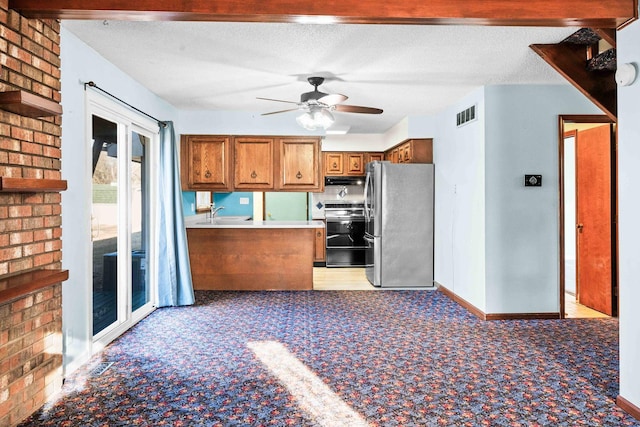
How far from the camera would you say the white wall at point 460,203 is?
4660 mm

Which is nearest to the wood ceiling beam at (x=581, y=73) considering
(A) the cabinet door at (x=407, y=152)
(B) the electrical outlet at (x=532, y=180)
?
(B) the electrical outlet at (x=532, y=180)

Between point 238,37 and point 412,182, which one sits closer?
point 238,37

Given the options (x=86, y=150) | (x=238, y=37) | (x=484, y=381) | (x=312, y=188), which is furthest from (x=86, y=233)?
(x=312, y=188)

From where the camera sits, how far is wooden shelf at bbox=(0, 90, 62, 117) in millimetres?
2156

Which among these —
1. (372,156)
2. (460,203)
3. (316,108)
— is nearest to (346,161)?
(372,156)

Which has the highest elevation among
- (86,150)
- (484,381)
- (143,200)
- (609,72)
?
(609,72)

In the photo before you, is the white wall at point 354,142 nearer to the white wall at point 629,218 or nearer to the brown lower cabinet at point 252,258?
the brown lower cabinet at point 252,258

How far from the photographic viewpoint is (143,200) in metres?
4.81

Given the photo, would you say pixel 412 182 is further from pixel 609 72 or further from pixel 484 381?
pixel 484 381

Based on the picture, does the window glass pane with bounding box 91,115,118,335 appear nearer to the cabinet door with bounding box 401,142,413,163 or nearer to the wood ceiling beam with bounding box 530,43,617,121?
the wood ceiling beam with bounding box 530,43,617,121

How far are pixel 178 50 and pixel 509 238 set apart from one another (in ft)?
11.2

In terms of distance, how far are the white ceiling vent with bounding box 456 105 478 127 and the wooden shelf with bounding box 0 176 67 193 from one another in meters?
3.80

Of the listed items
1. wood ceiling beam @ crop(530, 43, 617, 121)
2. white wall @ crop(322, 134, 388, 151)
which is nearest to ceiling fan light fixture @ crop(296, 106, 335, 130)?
wood ceiling beam @ crop(530, 43, 617, 121)

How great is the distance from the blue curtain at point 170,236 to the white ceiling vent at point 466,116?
314 cm
